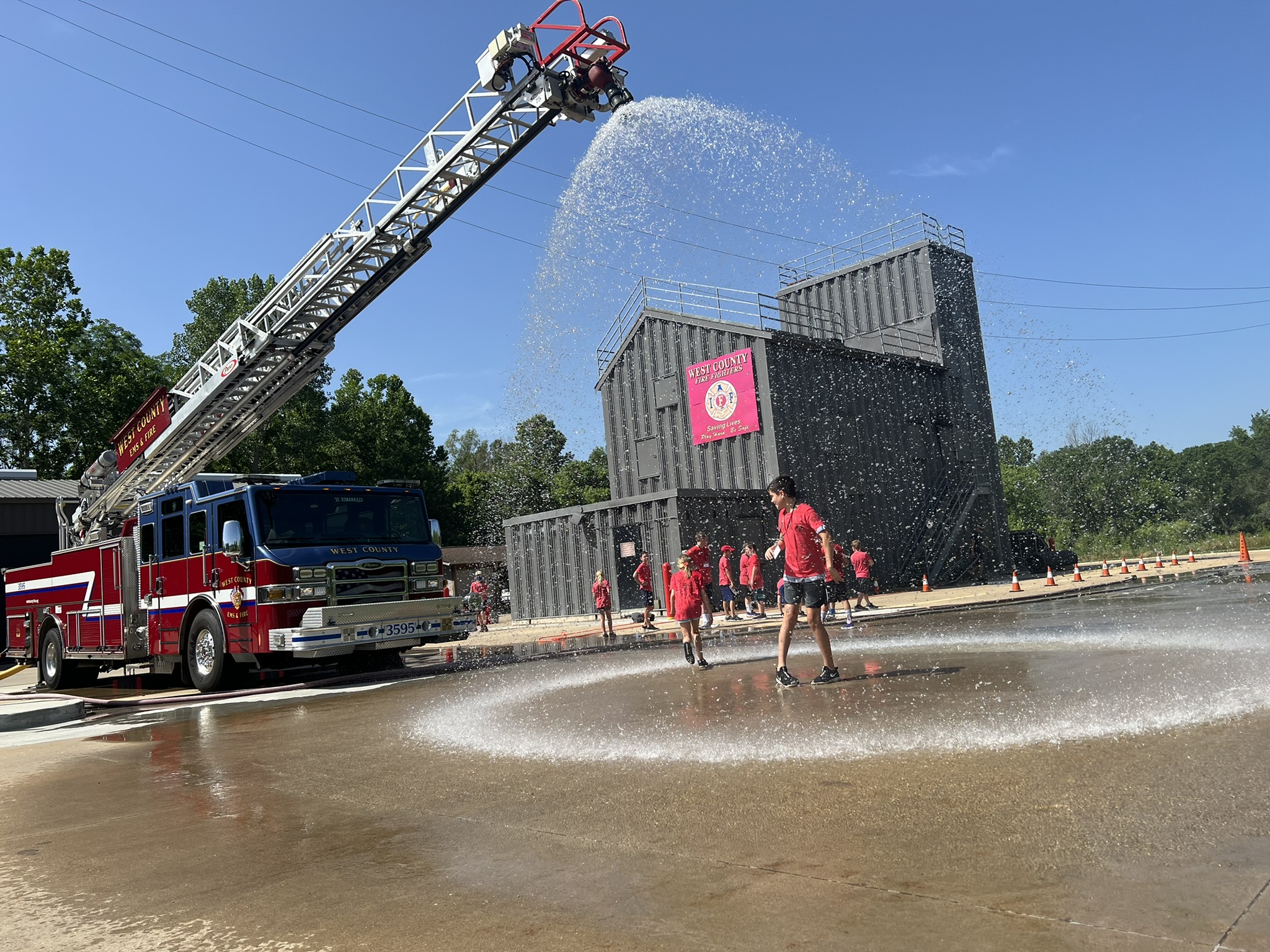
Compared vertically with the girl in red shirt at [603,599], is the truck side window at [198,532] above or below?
above

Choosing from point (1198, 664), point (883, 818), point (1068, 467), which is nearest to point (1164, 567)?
point (1198, 664)

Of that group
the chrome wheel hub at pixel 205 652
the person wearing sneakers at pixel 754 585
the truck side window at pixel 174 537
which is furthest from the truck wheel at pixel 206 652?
the person wearing sneakers at pixel 754 585

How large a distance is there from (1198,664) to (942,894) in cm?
594

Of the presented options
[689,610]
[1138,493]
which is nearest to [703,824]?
[689,610]

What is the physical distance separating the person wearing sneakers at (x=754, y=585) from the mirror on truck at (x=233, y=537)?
39.5 ft

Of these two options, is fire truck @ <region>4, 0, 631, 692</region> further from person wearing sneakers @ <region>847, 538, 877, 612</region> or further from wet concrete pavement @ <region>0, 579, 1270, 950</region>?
person wearing sneakers @ <region>847, 538, 877, 612</region>

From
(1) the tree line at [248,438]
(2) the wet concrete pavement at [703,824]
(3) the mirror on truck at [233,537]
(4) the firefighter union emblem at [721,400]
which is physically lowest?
(2) the wet concrete pavement at [703,824]

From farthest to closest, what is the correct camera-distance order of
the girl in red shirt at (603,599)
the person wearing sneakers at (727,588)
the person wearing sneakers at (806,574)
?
the person wearing sneakers at (727,588) < the girl in red shirt at (603,599) < the person wearing sneakers at (806,574)

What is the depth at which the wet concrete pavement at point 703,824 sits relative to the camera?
3.10m

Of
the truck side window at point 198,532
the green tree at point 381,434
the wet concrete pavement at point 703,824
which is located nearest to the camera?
the wet concrete pavement at point 703,824

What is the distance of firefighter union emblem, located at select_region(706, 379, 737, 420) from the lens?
95.5 ft

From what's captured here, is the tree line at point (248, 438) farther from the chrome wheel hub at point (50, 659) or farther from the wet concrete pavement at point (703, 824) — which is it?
the wet concrete pavement at point (703, 824)

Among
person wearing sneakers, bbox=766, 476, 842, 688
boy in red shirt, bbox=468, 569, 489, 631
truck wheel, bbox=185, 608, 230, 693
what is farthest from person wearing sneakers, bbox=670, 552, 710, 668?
truck wheel, bbox=185, 608, 230, 693

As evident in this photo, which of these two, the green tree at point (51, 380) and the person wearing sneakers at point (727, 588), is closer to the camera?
the person wearing sneakers at point (727, 588)
